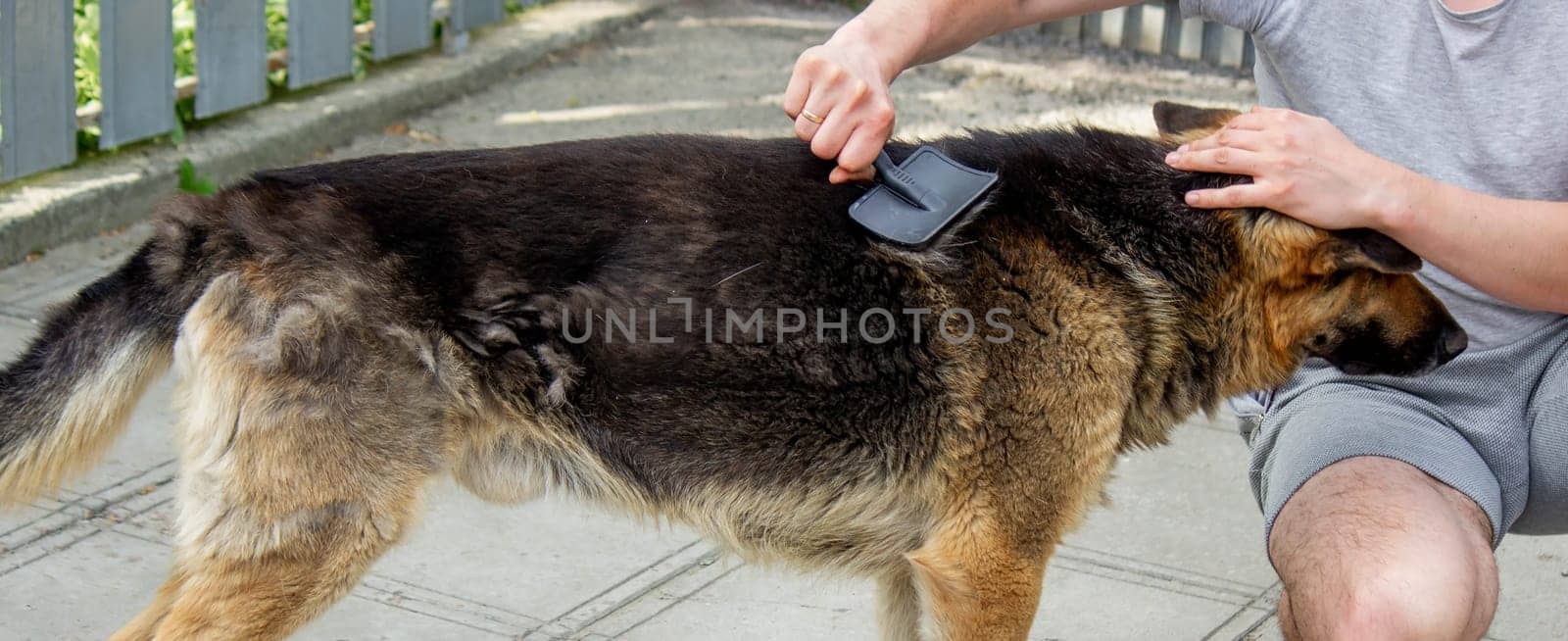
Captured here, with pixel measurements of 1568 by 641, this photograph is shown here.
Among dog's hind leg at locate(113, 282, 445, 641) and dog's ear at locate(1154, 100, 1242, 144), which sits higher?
Result: dog's ear at locate(1154, 100, 1242, 144)

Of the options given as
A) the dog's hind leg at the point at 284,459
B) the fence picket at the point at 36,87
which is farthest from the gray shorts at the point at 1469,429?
the fence picket at the point at 36,87

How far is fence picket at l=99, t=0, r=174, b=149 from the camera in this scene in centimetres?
615

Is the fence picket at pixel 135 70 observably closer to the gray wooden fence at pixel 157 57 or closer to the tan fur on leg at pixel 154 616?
the gray wooden fence at pixel 157 57

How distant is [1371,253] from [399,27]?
5.93 metres

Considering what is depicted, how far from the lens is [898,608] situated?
3.51 meters

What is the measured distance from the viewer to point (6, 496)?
2988 mm

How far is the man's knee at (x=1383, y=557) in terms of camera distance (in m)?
2.89

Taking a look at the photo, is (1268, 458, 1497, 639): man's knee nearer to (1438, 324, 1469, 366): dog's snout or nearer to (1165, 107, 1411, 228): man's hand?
(1438, 324, 1469, 366): dog's snout

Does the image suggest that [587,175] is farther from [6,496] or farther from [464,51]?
[464,51]

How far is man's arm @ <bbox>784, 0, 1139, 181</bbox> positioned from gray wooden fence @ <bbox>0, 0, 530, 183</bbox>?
12.3 feet

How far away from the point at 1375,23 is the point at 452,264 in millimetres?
2002

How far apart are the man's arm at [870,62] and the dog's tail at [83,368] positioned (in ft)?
4.05

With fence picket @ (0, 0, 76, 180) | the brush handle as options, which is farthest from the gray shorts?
fence picket @ (0, 0, 76, 180)

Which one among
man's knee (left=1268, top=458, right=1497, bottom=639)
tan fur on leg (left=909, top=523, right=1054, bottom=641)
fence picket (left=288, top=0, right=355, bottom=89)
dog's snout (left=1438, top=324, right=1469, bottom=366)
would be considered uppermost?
dog's snout (left=1438, top=324, right=1469, bottom=366)
